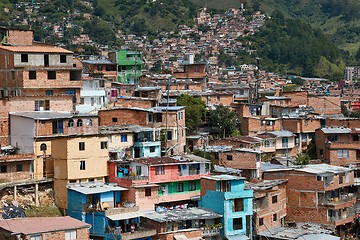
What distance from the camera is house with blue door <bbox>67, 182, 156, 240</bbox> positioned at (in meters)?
28.0

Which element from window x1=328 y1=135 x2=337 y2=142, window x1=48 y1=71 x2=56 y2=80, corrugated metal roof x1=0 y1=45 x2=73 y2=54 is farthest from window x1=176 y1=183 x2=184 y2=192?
window x1=328 y1=135 x2=337 y2=142

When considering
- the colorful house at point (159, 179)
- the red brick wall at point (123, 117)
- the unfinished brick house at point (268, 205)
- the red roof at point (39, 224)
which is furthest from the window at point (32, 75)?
the unfinished brick house at point (268, 205)

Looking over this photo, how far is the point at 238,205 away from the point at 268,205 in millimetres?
2337

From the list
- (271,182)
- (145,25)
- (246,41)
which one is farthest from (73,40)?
(271,182)

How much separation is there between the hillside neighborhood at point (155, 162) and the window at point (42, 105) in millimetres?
43

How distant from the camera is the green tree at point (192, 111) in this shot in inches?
1556

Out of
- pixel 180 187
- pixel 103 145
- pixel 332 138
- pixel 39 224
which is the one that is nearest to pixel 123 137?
pixel 103 145

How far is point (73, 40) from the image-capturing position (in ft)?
319

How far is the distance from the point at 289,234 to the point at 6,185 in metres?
11.4

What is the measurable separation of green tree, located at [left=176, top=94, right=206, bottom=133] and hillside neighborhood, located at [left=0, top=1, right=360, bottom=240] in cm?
8

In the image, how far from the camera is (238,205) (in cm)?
3056

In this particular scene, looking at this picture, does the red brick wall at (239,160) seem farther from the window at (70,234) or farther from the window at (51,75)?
the window at (70,234)

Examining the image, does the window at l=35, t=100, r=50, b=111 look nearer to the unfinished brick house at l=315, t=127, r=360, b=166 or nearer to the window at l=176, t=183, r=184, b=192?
the window at l=176, t=183, r=184, b=192

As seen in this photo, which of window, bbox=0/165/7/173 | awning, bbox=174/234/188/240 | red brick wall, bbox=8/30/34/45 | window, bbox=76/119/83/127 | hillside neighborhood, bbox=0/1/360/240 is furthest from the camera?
red brick wall, bbox=8/30/34/45
